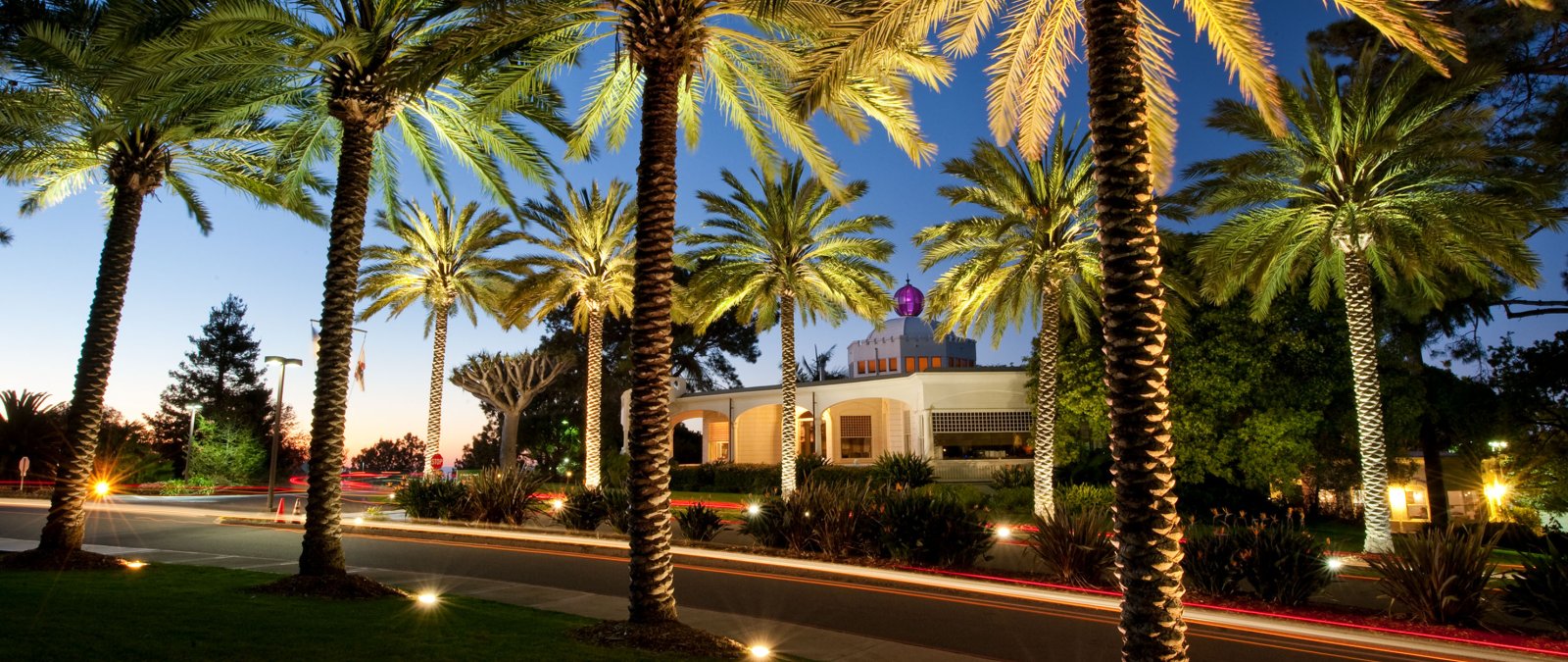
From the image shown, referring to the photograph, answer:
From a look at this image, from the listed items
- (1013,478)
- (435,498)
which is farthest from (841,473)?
(435,498)

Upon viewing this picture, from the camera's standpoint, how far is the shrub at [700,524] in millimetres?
18656

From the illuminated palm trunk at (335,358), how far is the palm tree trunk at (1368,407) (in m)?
20.0

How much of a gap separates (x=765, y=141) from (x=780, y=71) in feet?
5.78

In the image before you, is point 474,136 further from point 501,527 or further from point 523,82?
point 501,527


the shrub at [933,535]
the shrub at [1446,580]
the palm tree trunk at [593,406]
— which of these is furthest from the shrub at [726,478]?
the shrub at [1446,580]

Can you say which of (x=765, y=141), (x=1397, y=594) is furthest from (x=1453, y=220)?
(x=765, y=141)

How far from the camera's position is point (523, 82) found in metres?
11.8

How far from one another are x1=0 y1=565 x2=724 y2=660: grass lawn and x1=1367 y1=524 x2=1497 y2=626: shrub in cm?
1025

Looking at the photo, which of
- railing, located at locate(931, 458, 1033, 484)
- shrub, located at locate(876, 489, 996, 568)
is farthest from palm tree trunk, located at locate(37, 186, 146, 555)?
railing, located at locate(931, 458, 1033, 484)

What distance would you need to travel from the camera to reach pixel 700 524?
1877 cm

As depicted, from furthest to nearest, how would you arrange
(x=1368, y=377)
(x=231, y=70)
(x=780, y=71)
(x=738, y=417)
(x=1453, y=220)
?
1. (x=738, y=417)
2. (x=1368, y=377)
3. (x=1453, y=220)
4. (x=780, y=71)
5. (x=231, y=70)

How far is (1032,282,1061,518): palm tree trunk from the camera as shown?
22797 millimetres

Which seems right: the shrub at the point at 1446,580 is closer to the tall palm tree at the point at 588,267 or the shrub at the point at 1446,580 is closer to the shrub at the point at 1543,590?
the shrub at the point at 1543,590

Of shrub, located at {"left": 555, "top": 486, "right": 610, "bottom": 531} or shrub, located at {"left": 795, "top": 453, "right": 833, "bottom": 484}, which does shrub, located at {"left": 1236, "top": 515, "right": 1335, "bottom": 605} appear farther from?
shrub, located at {"left": 795, "top": 453, "right": 833, "bottom": 484}
